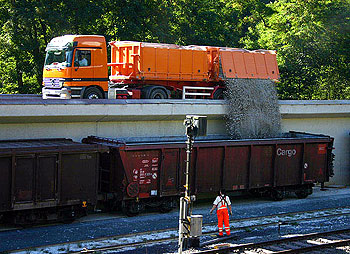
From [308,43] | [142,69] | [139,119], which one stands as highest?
[308,43]

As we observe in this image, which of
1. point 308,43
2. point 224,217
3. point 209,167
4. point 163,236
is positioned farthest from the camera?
point 308,43

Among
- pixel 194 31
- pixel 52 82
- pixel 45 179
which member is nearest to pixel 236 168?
pixel 45 179

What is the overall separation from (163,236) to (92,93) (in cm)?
853

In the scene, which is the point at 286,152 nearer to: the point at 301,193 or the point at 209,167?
the point at 301,193

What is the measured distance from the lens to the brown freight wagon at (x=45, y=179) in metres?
16.5

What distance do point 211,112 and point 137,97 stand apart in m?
3.39

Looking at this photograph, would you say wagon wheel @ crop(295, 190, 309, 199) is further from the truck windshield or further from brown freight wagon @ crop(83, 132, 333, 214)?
the truck windshield

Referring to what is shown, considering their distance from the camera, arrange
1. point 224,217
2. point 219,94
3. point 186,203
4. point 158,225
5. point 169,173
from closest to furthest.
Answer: point 186,203
point 224,217
point 158,225
point 169,173
point 219,94

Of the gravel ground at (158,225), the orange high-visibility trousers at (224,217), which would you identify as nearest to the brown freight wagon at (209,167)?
the gravel ground at (158,225)

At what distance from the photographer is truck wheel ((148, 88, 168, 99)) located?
25677 mm

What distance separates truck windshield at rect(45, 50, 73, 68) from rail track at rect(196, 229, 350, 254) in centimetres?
1057

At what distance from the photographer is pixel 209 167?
2109 centimetres

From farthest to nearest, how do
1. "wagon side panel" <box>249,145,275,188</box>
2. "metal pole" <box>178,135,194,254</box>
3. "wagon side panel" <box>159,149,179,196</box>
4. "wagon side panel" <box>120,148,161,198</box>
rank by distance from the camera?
"wagon side panel" <box>249,145,275,188</box> → "wagon side panel" <box>159,149,179,196</box> → "wagon side panel" <box>120,148,161,198</box> → "metal pole" <box>178,135,194,254</box>

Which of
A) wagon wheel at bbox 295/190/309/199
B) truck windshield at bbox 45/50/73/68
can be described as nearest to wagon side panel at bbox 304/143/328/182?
wagon wheel at bbox 295/190/309/199
